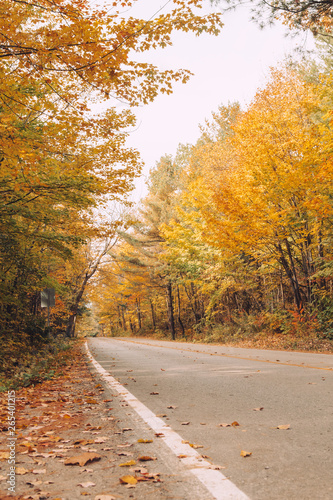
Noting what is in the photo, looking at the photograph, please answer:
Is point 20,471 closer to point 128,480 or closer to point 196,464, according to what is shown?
point 128,480

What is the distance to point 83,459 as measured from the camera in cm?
313

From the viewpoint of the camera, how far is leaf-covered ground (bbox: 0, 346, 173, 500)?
8.38ft

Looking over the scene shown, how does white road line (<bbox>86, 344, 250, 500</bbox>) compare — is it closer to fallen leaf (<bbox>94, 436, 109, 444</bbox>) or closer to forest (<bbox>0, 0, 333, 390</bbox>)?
fallen leaf (<bbox>94, 436, 109, 444</bbox>)

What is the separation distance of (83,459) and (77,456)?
0.49 feet

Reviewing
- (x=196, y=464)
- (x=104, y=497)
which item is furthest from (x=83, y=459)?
(x=196, y=464)

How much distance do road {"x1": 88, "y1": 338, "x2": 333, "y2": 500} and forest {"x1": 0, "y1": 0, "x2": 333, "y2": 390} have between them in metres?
4.00

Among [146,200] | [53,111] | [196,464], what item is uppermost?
[146,200]

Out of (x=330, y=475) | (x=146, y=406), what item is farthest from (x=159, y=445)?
(x=146, y=406)

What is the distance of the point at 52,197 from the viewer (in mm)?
8664

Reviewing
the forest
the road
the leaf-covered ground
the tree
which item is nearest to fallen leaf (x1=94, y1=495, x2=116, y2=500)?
the leaf-covered ground

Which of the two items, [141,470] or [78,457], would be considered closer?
[141,470]

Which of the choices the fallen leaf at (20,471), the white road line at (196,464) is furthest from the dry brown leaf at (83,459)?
the white road line at (196,464)

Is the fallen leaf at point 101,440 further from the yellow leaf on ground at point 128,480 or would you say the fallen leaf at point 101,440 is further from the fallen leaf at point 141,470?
the yellow leaf on ground at point 128,480

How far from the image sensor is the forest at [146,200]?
6.48 m
